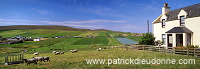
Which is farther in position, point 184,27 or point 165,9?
point 165,9

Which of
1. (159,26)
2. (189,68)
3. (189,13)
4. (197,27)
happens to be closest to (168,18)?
(159,26)

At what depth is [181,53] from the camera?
2050 cm

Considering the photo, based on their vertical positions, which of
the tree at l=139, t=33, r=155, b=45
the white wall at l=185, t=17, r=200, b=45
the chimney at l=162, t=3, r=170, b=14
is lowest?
the tree at l=139, t=33, r=155, b=45

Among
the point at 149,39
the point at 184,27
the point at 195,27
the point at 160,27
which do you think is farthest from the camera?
the point at 149,39

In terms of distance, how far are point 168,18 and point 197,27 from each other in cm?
775

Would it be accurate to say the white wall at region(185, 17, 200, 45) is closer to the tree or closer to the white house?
the white house

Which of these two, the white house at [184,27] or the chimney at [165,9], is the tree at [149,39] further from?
the chimney at [165,9]

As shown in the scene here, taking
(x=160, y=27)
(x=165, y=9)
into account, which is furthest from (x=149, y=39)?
(x=165, y=9)

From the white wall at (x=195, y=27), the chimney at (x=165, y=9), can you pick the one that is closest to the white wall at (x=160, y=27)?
the white wall at (x=195, y=27)

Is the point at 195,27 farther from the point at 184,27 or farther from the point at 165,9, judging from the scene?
the point at 165,9

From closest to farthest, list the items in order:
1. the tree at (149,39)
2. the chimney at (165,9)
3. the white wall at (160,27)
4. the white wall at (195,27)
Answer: the white wall at (195,27) < the white wall at (160,27) < the tree at (149,39) < the chimney at (165,9)

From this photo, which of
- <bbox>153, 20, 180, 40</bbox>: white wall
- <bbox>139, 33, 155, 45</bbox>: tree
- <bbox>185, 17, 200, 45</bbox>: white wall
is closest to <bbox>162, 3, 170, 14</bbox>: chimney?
<bbox>153, 20, 180, 40</bbox>: white wall

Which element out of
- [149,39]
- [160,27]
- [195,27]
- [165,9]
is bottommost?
[149,39]

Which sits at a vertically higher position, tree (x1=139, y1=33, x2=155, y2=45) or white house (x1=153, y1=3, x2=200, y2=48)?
white house (x1=153, y1=3, x2=200, y2=48)
